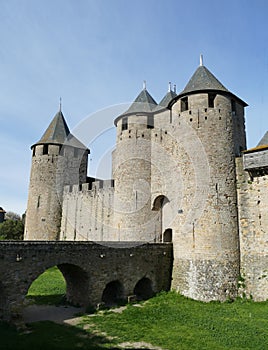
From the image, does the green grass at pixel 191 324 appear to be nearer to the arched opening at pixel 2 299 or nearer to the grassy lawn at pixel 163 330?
the grassy lawn at pixel 163 330

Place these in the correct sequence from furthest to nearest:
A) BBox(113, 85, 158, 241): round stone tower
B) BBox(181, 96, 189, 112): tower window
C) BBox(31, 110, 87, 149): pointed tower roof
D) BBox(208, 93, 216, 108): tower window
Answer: BBox(31, 110, 87, 149): pointed tower roof, BBox(113, 85, 158, 241): round stone tower, BBox(181, 96, 189, 112): tower window, BBox(208, 93, 216, 108): tower window

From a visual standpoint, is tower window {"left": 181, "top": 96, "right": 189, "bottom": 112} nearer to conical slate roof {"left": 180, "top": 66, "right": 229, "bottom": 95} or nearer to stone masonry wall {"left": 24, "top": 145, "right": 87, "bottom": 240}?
conical slate roof {"left": 180, "top": 66, "right": 229, "bottom": 95}

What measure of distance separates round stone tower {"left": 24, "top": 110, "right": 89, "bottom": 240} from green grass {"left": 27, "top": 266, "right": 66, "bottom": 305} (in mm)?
5383

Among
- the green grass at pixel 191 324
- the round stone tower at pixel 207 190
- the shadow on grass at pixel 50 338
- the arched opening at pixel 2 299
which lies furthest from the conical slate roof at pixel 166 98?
the shadow on grass at pixel 50 338

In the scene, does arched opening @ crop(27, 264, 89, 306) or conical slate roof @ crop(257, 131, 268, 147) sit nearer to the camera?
arched opening @ crop(27, 264, 89, 306)

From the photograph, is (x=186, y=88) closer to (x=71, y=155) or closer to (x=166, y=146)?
(x=166, y=146)

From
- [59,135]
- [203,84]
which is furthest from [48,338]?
[59,135]

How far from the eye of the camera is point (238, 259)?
1184 cm

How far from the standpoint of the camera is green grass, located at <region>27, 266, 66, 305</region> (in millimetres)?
11242

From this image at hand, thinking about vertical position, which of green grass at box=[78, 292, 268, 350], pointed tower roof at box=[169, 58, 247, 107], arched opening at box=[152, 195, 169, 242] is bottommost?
green grass at box=[78, 292, 268, 350]

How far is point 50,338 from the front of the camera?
723 centimetres

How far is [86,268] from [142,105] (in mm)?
10691

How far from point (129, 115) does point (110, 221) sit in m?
6.59

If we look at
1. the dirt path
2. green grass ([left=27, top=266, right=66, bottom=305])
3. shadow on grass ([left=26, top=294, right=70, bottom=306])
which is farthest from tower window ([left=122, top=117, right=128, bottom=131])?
the dirt path
